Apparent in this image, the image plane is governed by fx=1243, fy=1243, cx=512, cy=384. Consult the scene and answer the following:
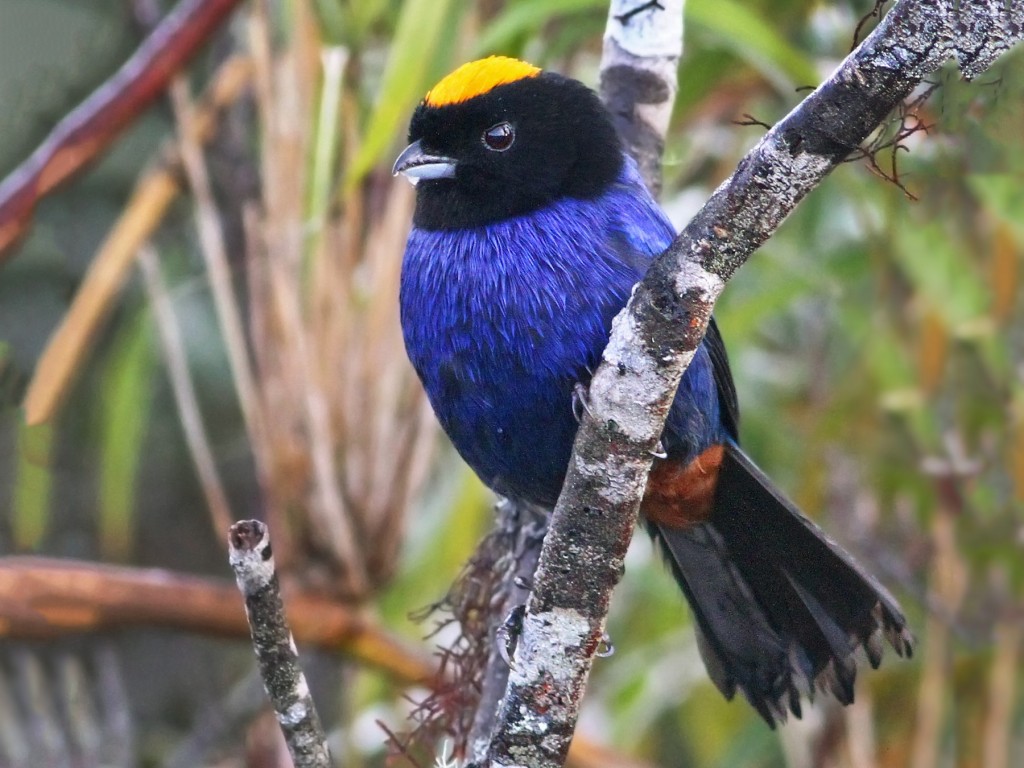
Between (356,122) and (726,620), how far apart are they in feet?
5.96

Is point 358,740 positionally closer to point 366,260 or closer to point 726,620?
point 366,260

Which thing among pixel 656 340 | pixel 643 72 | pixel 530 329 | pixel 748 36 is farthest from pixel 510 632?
pixel 748 36

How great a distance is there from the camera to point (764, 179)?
1441 mm

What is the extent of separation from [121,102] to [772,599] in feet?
6.42

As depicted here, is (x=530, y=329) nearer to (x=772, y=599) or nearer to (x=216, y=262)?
(x=772, y=599)

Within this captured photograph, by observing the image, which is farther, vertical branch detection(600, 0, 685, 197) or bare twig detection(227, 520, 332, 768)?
vertical branch detection(600, 0, 685, 197)

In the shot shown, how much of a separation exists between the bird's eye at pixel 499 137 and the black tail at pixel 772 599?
0.70 metres

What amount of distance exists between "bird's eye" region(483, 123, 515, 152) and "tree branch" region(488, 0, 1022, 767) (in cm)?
80

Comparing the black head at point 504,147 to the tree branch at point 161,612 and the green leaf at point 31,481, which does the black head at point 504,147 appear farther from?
the green leaf at point 31,481

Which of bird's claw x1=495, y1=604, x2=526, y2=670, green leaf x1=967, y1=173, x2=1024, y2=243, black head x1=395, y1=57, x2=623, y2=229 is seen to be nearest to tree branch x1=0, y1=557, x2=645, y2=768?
bird's claw x1=495, y1=604, x2=526, y2=670

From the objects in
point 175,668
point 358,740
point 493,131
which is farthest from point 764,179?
point 175,668

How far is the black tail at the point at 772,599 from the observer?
2.12 metres

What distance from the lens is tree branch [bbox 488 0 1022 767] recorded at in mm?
1341

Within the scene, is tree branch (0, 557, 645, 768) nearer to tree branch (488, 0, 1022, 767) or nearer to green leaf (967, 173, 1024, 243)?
tree branch (488, 0, 1022, 767)
